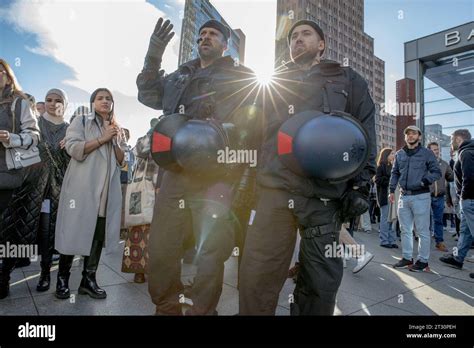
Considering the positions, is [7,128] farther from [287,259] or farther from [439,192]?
[439,192]

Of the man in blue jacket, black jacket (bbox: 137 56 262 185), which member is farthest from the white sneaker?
black jacket (bbox: 137 56 262 185)

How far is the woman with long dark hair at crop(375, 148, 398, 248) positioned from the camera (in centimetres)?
546

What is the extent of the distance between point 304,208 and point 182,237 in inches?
30.4

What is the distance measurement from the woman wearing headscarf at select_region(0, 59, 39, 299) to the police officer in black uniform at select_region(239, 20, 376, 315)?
1831mm

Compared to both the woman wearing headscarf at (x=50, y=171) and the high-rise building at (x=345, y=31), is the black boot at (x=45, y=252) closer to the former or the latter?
the woman wearing headscarf at (x=50, y=171)

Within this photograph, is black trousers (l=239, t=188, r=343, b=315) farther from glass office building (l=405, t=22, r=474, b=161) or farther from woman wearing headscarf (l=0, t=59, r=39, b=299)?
glass office building (l=405, t=22, r=474, b=161)

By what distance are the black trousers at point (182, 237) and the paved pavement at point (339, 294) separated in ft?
1.46

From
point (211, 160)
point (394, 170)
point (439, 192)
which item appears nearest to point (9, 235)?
point (211, 160)

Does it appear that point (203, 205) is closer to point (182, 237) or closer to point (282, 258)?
point (182, 237)

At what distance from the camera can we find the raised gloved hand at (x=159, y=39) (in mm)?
1951

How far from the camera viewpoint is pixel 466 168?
3658 millimetres

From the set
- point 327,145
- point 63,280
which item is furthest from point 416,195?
point 63,280
